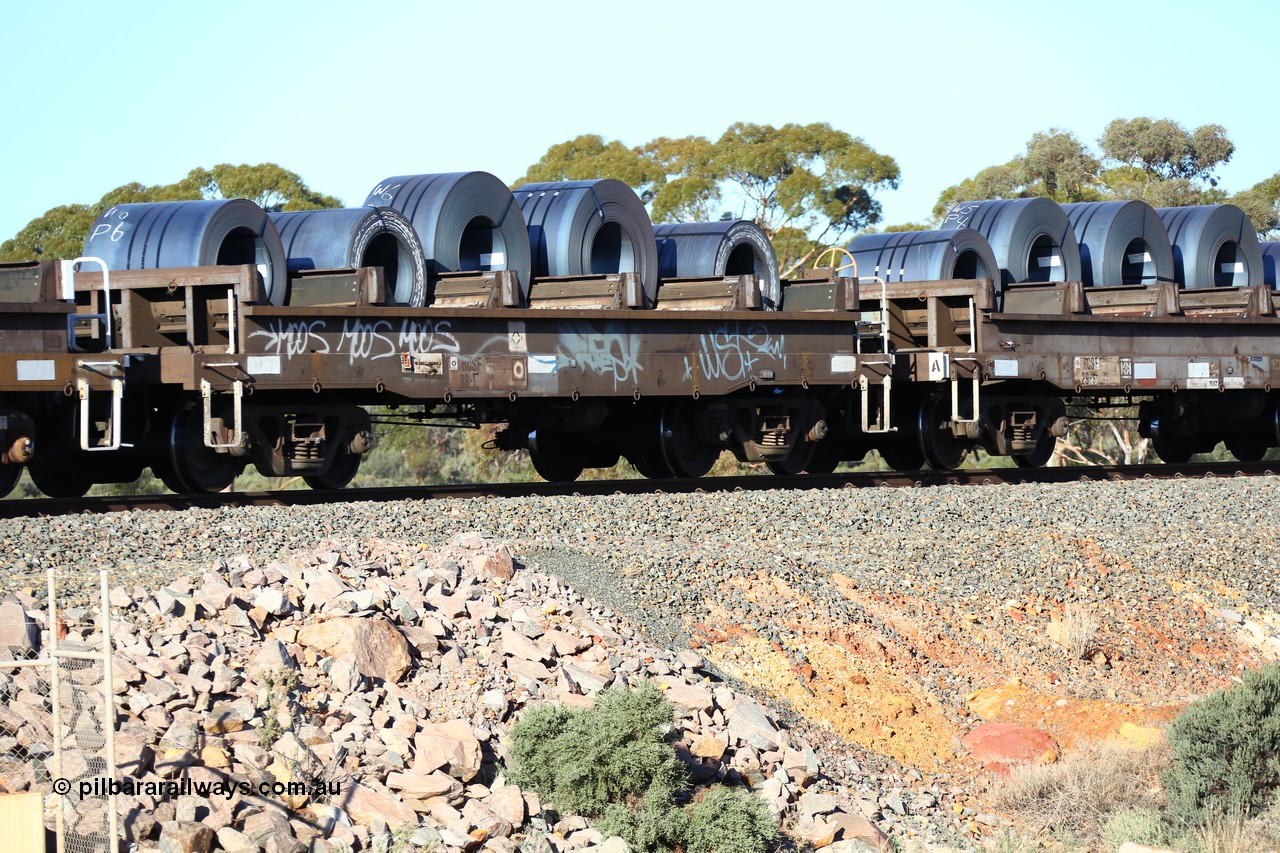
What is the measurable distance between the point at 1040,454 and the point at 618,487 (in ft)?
21.7

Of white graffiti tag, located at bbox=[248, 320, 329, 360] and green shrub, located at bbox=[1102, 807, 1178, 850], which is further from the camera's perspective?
white graffiti tag, located at bbox=[248, 320, 329, 360]

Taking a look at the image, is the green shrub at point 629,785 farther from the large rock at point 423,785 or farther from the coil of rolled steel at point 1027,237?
the coil of rolled steel at point 1027,237

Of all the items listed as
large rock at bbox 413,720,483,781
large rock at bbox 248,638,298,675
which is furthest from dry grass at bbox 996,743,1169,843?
large rock at bbox 248,638,298,675

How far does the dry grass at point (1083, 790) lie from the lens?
7.86m

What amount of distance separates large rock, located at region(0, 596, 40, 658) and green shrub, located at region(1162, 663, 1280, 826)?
571 cm

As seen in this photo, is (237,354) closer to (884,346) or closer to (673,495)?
(673,495)

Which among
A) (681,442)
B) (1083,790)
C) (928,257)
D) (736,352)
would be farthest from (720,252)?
(1083,790)

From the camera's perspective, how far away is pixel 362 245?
13297 mm

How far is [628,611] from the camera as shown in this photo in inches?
364

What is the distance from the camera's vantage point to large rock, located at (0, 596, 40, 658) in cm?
706

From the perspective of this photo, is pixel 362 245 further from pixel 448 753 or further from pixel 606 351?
pixel 448 753

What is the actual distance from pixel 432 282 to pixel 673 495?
3.25 metres

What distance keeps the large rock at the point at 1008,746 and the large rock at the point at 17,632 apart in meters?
5.09

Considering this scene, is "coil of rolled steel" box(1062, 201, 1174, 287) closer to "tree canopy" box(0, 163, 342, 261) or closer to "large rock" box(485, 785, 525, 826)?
"large rock" box(485, 785, 525, 826)
